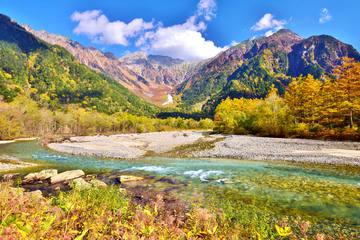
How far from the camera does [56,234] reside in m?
5.14

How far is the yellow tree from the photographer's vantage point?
6028cm

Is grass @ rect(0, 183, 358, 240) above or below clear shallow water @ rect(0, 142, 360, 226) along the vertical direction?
above

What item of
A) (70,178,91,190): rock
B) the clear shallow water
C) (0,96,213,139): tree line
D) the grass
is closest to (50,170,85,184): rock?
the clear shallow water

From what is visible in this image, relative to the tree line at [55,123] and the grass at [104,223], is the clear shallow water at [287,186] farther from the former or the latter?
the tree line at [55,123]

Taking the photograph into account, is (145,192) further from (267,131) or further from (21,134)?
(21,134)

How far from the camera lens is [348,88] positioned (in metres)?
62.7

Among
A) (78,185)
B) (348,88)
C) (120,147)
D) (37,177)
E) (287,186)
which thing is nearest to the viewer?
(78,185)

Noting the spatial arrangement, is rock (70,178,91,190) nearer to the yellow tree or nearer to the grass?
the grass

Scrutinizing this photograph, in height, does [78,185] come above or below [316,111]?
below

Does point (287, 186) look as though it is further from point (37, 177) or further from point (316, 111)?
point (316, 111)

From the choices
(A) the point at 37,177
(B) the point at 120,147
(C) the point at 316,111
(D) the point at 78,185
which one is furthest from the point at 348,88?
(D) the point at 78,185

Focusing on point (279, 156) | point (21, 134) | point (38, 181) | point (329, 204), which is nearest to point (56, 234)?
point (329, 204)

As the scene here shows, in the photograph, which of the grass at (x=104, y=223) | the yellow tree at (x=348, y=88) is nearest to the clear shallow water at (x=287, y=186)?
the grass at (x=104, y=223)

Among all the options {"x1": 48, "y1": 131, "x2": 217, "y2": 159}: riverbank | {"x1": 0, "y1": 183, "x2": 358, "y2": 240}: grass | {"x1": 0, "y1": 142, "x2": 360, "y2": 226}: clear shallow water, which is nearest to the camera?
{"x1": 0, "y1": 183, "x2": 358, "y2": 240}: grass
